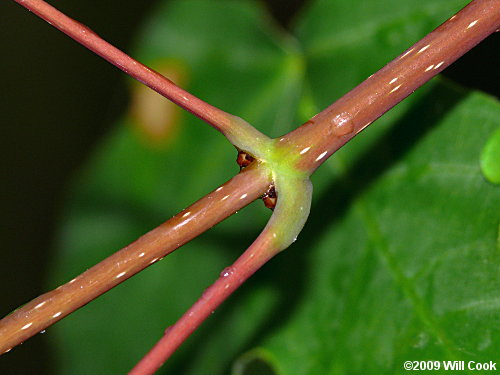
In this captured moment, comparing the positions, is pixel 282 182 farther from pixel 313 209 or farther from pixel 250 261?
pixel 313 209

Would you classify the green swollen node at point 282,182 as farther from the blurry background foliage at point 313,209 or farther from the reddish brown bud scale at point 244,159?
the blurry background foliage at point 313,209

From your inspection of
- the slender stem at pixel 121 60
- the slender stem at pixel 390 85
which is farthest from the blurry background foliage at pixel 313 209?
the slender stem at pixel 121 60

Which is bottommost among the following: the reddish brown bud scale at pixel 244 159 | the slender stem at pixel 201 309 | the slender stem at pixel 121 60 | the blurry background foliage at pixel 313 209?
the blurry background foliage at pixel 313 209

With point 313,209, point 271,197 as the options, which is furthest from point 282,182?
point 313,209

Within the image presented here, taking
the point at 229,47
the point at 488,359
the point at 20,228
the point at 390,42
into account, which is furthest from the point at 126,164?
the point at 20,228

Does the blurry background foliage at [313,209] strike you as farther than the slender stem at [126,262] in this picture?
Yes

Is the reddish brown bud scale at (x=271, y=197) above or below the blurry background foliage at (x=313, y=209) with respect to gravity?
above
